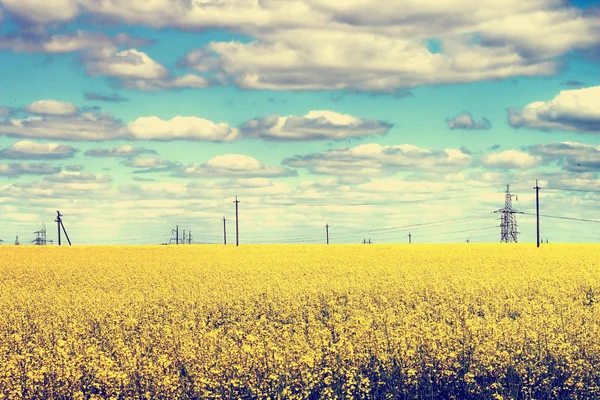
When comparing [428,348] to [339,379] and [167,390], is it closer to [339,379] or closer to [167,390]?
[339,379]

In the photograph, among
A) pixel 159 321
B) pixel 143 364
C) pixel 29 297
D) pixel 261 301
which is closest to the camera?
pixel 143 364

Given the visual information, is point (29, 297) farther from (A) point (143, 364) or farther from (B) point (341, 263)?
(B) point (341, 263)

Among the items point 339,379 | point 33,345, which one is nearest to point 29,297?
point 33,345

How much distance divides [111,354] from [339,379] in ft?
18.1

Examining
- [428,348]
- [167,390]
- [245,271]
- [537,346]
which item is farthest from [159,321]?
[245,271]

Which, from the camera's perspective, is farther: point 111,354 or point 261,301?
point 261,301

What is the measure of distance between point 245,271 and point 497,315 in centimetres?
1503

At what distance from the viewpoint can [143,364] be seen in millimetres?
12008

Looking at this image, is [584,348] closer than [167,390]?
No

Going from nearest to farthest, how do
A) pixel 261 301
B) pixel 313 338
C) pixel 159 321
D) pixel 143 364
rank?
pixel 143 364, pixel 313 338, pixel 159 321, pixel 261 301

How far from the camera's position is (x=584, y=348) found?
12.5 meters

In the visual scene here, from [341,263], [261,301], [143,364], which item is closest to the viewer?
[143,364]

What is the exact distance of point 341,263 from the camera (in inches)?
1414

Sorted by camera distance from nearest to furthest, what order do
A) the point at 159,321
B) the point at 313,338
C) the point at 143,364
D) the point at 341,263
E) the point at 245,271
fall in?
the point at 143,364
the point at 313,338
the point at 159,321
the point at 245,271
the point at 341,263
